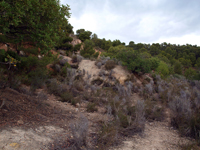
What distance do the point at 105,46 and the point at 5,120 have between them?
39384 millimetres

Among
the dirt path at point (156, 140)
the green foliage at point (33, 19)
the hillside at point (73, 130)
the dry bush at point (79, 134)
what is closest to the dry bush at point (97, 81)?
the hillside at point (73, 130)

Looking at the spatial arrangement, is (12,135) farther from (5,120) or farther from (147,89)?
(147,89)

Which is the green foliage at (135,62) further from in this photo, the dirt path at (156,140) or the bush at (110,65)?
the dirt path at (156,140)

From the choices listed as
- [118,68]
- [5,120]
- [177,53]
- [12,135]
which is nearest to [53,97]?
[5,120]

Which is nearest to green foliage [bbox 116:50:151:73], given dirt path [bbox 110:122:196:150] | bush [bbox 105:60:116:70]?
bush [bbox 105:60:116:70]

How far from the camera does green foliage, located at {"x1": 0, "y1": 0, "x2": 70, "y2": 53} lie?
3943mm

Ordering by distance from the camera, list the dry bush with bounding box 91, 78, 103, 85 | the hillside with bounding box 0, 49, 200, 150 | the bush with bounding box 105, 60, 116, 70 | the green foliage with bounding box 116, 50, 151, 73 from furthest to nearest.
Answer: the bush with bounding box 105, 60, 116, 70, the green foliage with bounding box 116, 50, 151, 73, the dry bush with bounding box 91, 78, 103, 85, the hillside with bounding box 0, 49, 200, 150

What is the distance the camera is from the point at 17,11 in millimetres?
3988

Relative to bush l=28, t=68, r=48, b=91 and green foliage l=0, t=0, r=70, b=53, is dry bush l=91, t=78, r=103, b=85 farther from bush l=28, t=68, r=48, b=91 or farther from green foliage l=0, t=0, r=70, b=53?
green foliage l=0, t=0, r=70, b=53

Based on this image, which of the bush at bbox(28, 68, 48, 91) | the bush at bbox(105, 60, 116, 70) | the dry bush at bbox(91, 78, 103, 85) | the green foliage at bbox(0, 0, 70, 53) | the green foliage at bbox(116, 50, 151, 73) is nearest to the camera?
the green foliage at bbox(0, 0, 70, 53)

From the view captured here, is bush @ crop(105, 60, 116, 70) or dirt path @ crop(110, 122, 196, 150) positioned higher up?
bush @ crop(105, 60, 116, 70)

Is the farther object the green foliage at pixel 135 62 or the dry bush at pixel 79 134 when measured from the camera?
the green foliage at pixel 135 62

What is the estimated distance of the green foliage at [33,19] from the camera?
3.94 metres

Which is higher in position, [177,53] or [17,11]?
[177,53]
